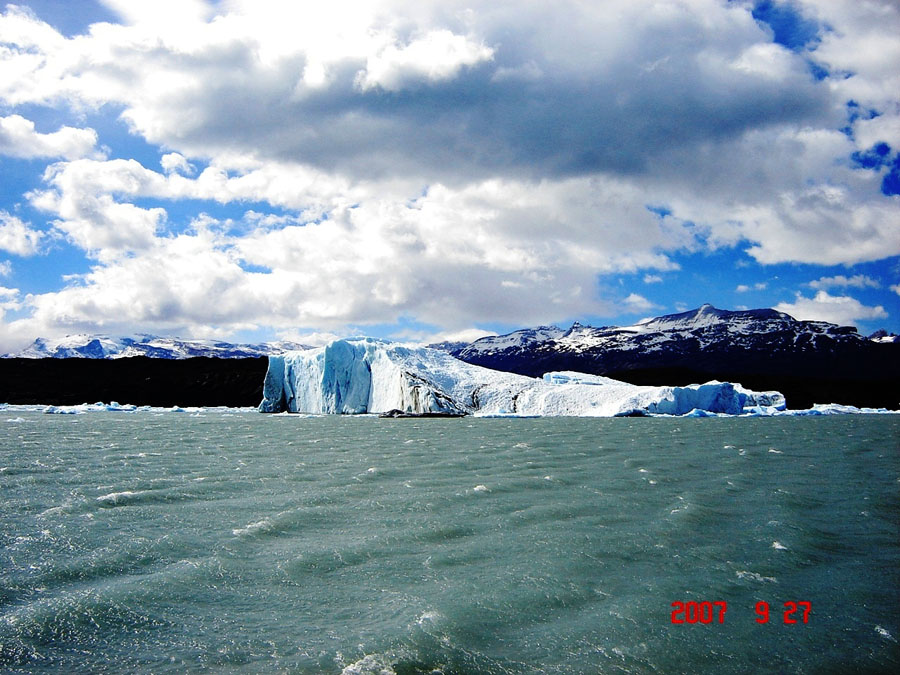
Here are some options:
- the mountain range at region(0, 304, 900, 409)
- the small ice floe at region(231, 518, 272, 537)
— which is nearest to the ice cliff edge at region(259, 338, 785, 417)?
the small ice floe at region(231, 518, 272, 537)

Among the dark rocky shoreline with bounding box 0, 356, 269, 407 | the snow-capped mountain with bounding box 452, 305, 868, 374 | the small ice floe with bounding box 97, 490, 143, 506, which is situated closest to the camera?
the small ice floe with bounding box 97, 490, 143, 506

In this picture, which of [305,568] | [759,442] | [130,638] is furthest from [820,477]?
[130,638]

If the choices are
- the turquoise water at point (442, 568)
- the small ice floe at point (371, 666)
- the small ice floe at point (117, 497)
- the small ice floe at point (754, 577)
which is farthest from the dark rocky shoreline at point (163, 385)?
the small ice floe at point (371, 666)

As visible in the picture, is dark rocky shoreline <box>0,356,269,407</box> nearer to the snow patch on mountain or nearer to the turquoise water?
the turquoise water

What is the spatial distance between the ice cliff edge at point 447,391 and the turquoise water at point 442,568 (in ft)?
74.0

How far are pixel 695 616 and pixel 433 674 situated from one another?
9.10 feet

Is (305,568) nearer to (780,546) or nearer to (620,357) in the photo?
(780,546)

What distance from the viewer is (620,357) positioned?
162875 millimetres

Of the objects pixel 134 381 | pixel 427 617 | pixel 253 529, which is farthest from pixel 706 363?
pixel 427 617
